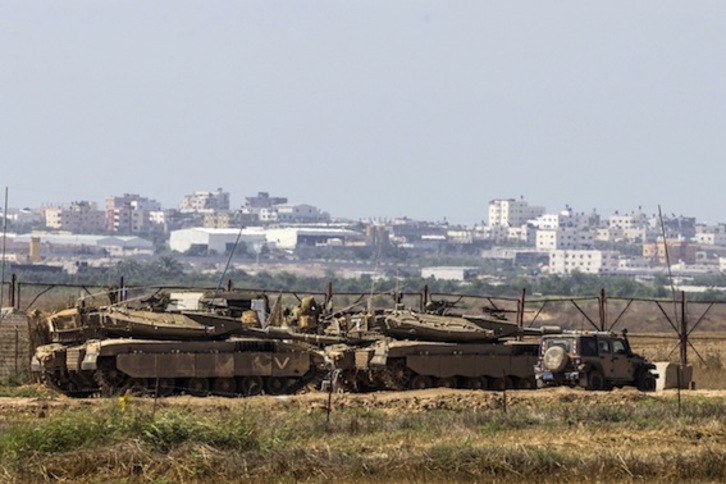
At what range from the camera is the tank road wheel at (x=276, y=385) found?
1721 inches

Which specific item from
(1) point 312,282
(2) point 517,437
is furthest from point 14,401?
(1) point 312,282

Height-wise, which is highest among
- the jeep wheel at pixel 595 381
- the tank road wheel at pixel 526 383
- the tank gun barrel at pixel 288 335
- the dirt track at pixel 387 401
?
the tank gun barrel at pixel 288 335

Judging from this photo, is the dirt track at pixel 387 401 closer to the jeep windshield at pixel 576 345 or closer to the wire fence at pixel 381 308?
the jeep windshield at pixel 576 345

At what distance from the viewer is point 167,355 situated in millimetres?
41938

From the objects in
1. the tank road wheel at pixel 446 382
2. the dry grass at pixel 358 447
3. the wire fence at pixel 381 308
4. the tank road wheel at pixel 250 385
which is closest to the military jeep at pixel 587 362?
the tank road wheel at pixel 446 382

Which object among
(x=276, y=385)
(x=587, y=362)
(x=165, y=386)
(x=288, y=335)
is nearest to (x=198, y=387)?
(x=165, y=386)

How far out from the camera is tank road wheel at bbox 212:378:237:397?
42.8 m

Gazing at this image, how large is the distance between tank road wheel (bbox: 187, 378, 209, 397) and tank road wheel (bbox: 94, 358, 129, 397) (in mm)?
1672

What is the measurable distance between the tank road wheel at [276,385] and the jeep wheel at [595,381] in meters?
7.02

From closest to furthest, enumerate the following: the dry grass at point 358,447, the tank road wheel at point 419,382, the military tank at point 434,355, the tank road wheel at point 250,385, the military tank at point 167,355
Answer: the dry grass at point 358,447
the military tank at point 167,355
the tank road wheel at point 250,385
the military tank at point 434,355
the tank road wheel at point 419,382

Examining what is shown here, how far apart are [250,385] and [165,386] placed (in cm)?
218

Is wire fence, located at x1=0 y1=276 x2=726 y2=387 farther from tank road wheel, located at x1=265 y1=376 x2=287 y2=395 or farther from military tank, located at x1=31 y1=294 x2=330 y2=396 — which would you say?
tank road wheel, located at x1=265 y1=376 x2=287 y2=395

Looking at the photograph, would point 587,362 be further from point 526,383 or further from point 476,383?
point 476,383

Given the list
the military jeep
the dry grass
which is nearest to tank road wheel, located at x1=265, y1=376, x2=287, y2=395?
the military jeep
